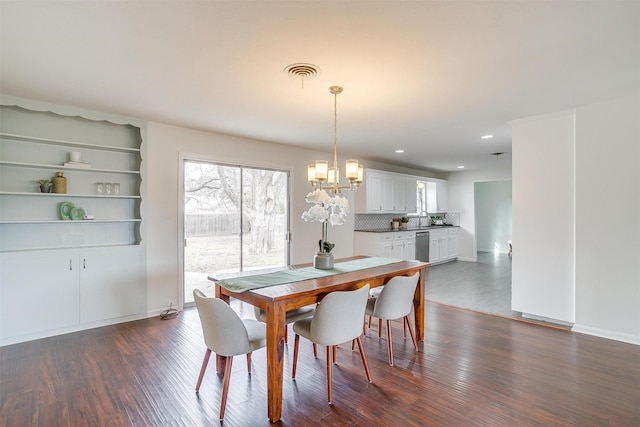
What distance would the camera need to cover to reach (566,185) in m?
3.58

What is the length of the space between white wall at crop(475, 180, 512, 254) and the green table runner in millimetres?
8155

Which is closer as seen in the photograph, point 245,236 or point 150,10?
point 150,10

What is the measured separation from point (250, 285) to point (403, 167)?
252 inches

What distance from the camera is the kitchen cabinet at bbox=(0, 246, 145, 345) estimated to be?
10.2ft

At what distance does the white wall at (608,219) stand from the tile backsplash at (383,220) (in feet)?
12.9

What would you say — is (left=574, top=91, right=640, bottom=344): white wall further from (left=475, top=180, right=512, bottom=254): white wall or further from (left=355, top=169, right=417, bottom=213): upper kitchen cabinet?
(left=475, top=180, right=512, bottom=254): white wall

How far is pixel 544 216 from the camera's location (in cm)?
373

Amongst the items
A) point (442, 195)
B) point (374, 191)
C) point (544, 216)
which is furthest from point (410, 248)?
point (544, 216)

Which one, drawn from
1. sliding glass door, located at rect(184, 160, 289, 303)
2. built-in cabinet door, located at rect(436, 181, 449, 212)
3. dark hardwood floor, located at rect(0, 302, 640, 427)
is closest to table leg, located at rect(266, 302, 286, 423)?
dark hardwood floor, located at rect(0, 302, 640, 427)

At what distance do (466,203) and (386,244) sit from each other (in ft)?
11.7

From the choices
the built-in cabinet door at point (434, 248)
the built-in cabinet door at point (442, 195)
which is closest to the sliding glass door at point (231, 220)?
the built-in cabinet door at point (434, 248)

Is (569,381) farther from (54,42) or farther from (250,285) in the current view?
(54,42)

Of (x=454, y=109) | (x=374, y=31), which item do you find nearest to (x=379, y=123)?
(x=454, y=109)

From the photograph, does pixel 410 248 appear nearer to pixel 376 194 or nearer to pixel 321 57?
pixel 376 194
